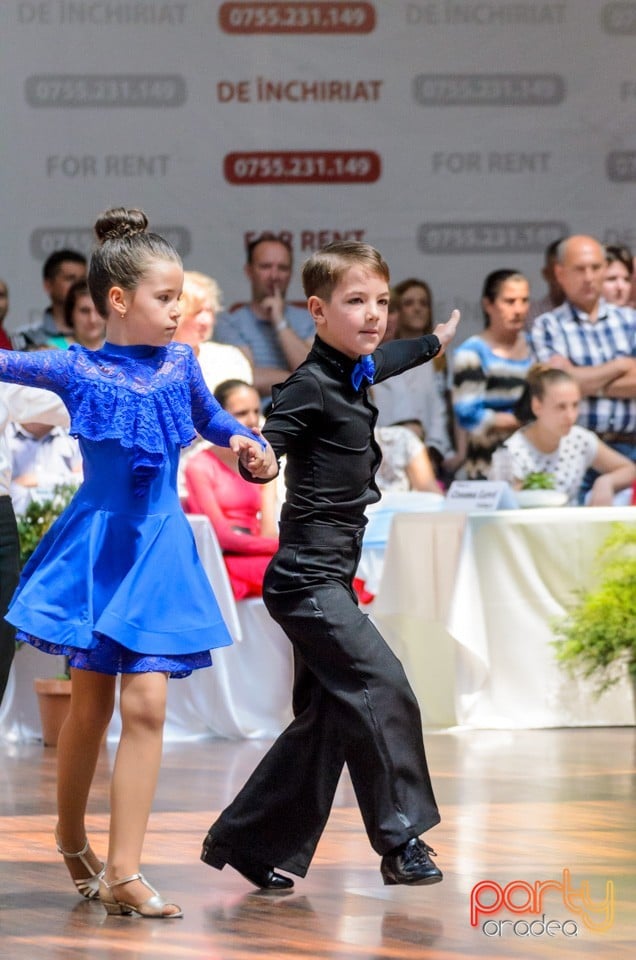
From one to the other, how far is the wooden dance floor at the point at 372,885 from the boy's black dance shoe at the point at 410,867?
5cm

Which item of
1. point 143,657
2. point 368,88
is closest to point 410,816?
point 143,657

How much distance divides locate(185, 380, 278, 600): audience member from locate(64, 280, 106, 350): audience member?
2.42 feet

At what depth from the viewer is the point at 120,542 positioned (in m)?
3.13

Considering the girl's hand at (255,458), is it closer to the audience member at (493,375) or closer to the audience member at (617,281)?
the audience member at (493,375)

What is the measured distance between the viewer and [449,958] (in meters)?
2.75

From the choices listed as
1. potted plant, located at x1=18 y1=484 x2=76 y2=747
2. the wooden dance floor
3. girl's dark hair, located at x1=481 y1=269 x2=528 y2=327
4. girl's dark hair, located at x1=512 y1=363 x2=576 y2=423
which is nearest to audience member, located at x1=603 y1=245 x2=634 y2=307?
girl's dark hair, located at x1=481 y1=269 x2=528 y2=327

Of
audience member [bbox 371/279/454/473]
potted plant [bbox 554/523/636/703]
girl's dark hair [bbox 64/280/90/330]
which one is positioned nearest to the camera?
potted plant [bbox 554/523/636/703]

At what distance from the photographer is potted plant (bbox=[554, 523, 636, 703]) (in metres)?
5.74

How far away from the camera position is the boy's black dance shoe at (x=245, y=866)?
3.36m

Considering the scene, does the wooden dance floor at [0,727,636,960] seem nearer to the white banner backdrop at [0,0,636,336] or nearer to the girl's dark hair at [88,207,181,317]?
the girl's dark hair at [88,207,181,317]

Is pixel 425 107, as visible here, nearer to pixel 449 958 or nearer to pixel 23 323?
pixel 23 323

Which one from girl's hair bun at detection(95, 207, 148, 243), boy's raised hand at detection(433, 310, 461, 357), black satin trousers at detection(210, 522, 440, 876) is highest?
girl's hair bun at detection(95, 207, 148, 243)

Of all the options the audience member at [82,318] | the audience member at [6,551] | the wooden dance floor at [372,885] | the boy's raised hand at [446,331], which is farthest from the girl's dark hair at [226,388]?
the boy's raised hand at [446,331]

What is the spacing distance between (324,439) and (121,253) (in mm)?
514
